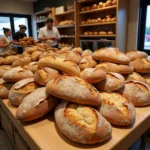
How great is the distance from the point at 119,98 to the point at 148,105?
0.72 ft

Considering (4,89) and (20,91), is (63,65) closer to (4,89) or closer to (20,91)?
(20,91)

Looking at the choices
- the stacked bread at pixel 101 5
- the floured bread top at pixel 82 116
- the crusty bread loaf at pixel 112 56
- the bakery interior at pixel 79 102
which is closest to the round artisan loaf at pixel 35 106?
the bakery interior at pixel 79 102

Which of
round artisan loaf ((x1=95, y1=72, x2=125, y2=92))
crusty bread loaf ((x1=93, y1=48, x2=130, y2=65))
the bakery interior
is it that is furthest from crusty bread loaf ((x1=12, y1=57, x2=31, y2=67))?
round artisan loaf ((x1=95, y1=72, x2=125, y2=92))

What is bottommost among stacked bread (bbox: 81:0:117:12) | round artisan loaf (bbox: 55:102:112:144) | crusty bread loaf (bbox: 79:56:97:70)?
round artisan loaf (bbox: 55:102:112:144)

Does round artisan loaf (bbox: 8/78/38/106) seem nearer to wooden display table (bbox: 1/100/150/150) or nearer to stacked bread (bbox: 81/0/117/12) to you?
wooden display table (bbox: 1/100/150/150)

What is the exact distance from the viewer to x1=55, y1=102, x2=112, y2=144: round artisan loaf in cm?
55

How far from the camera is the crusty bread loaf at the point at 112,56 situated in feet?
3.24

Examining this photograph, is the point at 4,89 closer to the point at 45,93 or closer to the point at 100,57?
the point at 45,93

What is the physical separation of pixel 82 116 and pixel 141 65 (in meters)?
0.66

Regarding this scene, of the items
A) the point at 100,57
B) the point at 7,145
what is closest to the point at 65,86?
the point at 100,57

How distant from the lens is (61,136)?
0.62 m

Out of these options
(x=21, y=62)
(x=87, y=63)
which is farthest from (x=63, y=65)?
(x=21, y=62)

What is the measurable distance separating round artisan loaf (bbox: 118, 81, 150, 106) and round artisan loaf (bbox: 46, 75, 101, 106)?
0.24m

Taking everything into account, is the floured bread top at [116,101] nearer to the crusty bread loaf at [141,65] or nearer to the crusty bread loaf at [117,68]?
the crusty bread loaf at [117,68]
